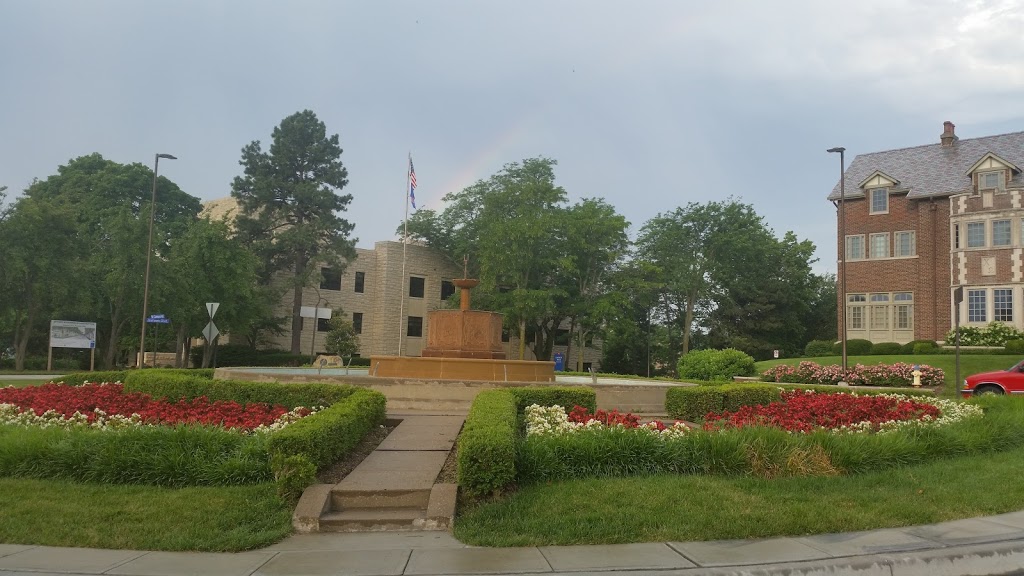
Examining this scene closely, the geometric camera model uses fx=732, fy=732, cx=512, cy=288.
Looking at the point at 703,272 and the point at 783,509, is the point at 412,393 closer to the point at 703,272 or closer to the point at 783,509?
the point at 783,509

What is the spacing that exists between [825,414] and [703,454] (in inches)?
184

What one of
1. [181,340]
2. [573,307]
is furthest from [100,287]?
[573,307]

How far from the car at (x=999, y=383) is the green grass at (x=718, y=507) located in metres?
13.8

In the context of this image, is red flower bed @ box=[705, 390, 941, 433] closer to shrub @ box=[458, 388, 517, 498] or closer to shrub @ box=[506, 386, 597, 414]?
shrub @ box=[506, 386, 597, 414]

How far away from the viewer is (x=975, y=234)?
38.2 meters

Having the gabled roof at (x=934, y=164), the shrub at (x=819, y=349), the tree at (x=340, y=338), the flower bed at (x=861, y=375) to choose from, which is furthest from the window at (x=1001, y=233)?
the tree at (x=340, y=338)

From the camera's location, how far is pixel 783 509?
23.6 feet

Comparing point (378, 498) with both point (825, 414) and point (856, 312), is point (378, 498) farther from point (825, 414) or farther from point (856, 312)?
point (856, 312)

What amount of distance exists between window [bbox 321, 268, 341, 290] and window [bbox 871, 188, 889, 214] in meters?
35.3

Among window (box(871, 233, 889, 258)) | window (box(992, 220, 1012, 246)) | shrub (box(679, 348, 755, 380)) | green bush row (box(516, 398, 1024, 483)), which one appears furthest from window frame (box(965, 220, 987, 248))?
green bush row (box(516, 398, 1024, 483))

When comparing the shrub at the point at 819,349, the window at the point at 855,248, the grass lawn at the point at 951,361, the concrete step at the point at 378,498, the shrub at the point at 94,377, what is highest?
the window at the point at 855,248

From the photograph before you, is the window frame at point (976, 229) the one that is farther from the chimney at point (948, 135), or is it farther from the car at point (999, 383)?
the car at point (999, 383)

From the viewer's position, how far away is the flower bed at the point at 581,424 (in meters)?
9.59

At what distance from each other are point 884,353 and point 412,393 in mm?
31152
